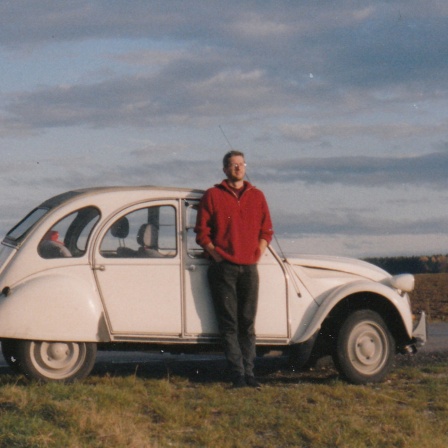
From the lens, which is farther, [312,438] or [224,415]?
[224,415]

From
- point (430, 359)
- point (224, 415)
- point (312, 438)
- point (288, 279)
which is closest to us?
point (312, 438)

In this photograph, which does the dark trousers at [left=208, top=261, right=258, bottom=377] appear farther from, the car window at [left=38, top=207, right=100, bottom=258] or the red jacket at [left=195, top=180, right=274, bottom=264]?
the car window at [left=38, top=207, right=100, bottom=258]

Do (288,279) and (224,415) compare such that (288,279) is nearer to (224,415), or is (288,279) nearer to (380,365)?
(380,365)

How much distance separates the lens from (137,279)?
29.1ft

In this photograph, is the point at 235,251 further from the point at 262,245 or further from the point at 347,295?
the point at 347,295

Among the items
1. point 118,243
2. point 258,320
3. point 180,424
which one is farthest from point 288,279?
point 180,424

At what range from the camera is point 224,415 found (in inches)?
295

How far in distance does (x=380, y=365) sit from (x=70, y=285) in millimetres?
3259

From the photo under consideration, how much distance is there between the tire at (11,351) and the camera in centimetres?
872

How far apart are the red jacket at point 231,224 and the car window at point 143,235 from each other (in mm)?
363

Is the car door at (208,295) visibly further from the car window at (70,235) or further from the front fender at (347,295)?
the car window at (70,235)

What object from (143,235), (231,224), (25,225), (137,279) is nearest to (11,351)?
(25,225)

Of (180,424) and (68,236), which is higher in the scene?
(68,236)

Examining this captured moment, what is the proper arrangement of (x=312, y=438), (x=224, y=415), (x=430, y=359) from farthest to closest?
(x=430, y=359) → (x=224, y=415) → (x=312, y=438)
